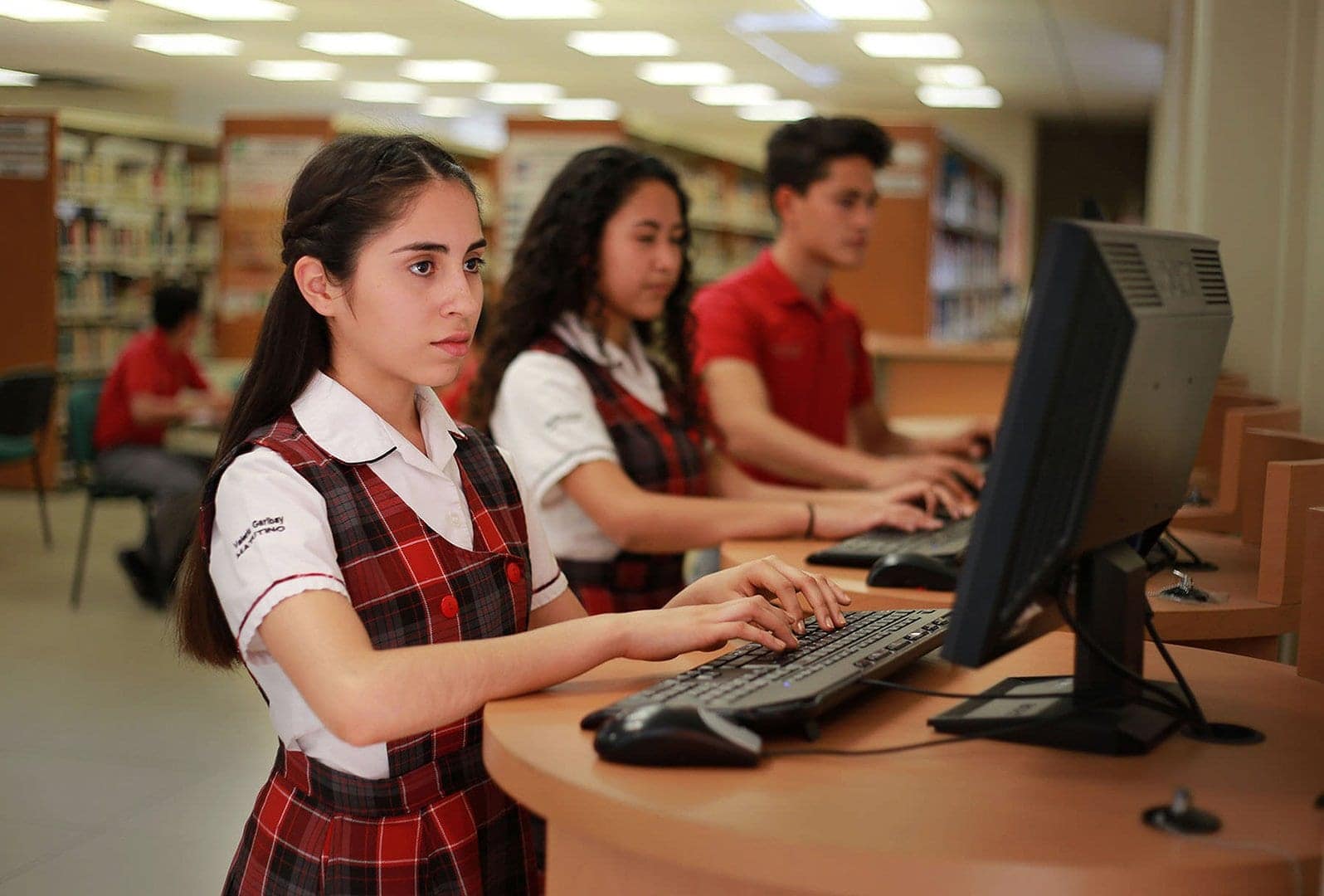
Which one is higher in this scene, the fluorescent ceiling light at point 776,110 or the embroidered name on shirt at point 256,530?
the fluorescent ceiling light at point 776,110

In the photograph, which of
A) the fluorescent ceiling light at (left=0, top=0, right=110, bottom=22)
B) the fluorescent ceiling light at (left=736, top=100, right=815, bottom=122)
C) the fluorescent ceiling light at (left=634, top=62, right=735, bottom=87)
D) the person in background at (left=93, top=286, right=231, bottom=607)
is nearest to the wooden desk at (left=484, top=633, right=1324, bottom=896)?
the fluorescent ceiling light at (left=0, top=0, right=110, bottom=22)

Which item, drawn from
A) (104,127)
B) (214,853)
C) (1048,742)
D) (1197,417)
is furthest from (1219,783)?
(104,127)

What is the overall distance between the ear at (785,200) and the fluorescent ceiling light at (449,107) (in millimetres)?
10831

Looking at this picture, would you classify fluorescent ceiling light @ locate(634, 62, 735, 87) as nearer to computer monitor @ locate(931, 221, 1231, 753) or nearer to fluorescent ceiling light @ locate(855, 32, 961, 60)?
fluorescent ceiling light @ locate(855, 32, 961, 60)

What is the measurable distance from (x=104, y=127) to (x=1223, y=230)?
7092mm

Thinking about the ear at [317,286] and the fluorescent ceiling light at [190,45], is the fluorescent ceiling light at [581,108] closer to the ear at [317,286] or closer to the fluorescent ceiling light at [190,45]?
the fluorescent ceiling light at [190,45]

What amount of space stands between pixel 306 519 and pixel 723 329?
5.92 feet

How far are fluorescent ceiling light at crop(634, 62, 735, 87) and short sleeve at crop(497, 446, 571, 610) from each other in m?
10.1

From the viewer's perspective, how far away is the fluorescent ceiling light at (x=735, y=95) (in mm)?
12469

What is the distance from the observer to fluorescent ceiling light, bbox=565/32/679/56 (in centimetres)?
980

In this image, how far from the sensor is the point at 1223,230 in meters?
3.28

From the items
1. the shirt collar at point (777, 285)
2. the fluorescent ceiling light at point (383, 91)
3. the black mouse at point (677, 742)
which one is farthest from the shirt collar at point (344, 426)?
the fluorescent ceiling light at point (383, 91)

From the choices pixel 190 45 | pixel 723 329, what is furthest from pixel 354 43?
pixel 723 329

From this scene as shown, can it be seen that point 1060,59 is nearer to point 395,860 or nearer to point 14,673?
point 14,673
